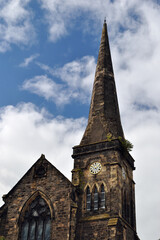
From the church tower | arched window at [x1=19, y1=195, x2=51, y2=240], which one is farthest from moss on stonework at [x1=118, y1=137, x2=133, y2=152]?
arched window at [x1=19, y1=195, x2=51, y2=240]

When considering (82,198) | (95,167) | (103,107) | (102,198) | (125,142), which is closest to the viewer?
(102,198)

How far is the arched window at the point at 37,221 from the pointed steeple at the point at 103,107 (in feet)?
19.2

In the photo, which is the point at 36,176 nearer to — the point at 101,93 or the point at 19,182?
the point at 19,182

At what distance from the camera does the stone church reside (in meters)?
26.0

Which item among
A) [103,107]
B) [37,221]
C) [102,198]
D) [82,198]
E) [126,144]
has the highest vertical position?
[103,107]

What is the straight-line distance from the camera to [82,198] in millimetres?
27938

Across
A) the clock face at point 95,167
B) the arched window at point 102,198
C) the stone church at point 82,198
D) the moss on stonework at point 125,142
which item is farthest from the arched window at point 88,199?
the moss on stonework at point 125,142

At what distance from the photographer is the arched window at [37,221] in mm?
26375

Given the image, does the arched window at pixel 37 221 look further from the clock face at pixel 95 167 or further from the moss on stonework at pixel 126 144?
the moss on stonework at pixel 126 144

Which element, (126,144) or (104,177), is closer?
(104,177)

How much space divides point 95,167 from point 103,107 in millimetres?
5723

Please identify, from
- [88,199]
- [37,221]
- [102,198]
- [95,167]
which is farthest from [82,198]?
[37,221]

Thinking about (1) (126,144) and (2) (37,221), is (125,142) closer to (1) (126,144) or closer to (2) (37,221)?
(1) (126,144)

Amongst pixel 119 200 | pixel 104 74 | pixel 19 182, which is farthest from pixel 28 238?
pixel 104 74
